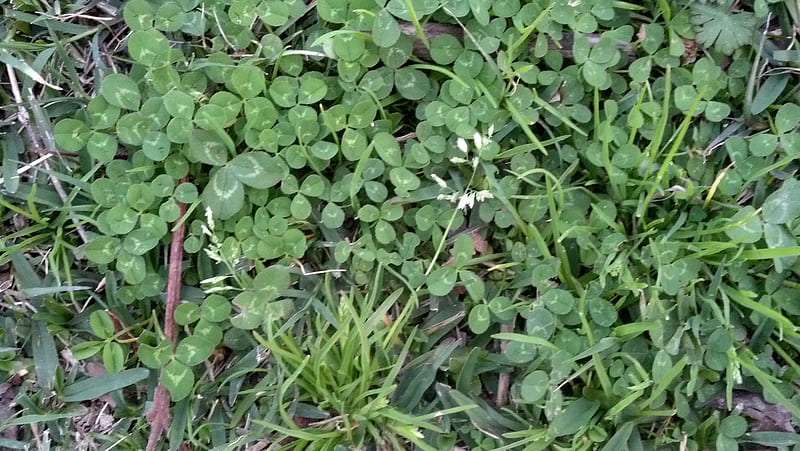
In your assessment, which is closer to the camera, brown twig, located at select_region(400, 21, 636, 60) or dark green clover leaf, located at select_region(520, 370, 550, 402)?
dark green clover leaf, located at select_region(520, 370, 550, 402)

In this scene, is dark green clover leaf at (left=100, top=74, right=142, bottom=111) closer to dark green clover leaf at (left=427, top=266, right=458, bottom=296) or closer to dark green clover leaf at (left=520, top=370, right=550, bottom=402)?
dark green clover leaf at (left=427, top=266, right=458, bottom=296)

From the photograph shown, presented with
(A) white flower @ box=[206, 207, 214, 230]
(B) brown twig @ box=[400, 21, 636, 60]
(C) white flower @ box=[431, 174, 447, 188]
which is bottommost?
(A) white flower @ box=[206, 207, 214, 230]

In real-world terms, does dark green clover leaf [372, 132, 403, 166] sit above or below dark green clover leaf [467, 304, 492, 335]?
above

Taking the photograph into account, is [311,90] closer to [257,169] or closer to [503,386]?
[257,169]

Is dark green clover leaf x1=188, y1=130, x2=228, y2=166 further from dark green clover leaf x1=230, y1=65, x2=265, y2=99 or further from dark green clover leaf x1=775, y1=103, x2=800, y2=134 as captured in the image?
dark green clover leaf x1=775, y1=103, x2=800, y2=134

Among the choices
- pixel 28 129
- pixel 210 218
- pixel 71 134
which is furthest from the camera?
pixel 28 129

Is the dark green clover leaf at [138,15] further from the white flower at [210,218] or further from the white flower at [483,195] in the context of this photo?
the white flower at [483,195]

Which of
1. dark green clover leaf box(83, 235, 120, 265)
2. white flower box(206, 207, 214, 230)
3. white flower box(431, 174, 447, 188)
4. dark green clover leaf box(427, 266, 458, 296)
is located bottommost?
dark green clover leaf box(427, 266, 458, 296)

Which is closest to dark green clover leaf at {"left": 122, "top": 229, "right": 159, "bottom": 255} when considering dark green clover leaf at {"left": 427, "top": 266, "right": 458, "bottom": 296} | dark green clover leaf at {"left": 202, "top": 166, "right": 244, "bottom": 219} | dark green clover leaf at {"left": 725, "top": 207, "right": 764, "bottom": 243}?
dark green clover leaf at {"left": 202, "top": 166, "right": 244, "bottom": 219}

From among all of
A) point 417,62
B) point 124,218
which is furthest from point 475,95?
point 124,218

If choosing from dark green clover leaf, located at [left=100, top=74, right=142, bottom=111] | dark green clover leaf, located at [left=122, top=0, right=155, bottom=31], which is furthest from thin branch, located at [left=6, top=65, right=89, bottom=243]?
dark green clover leaf, located at [left=122, top=0, right=155, bottom=31]

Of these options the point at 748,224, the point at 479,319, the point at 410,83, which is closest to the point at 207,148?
the point at 410,83
